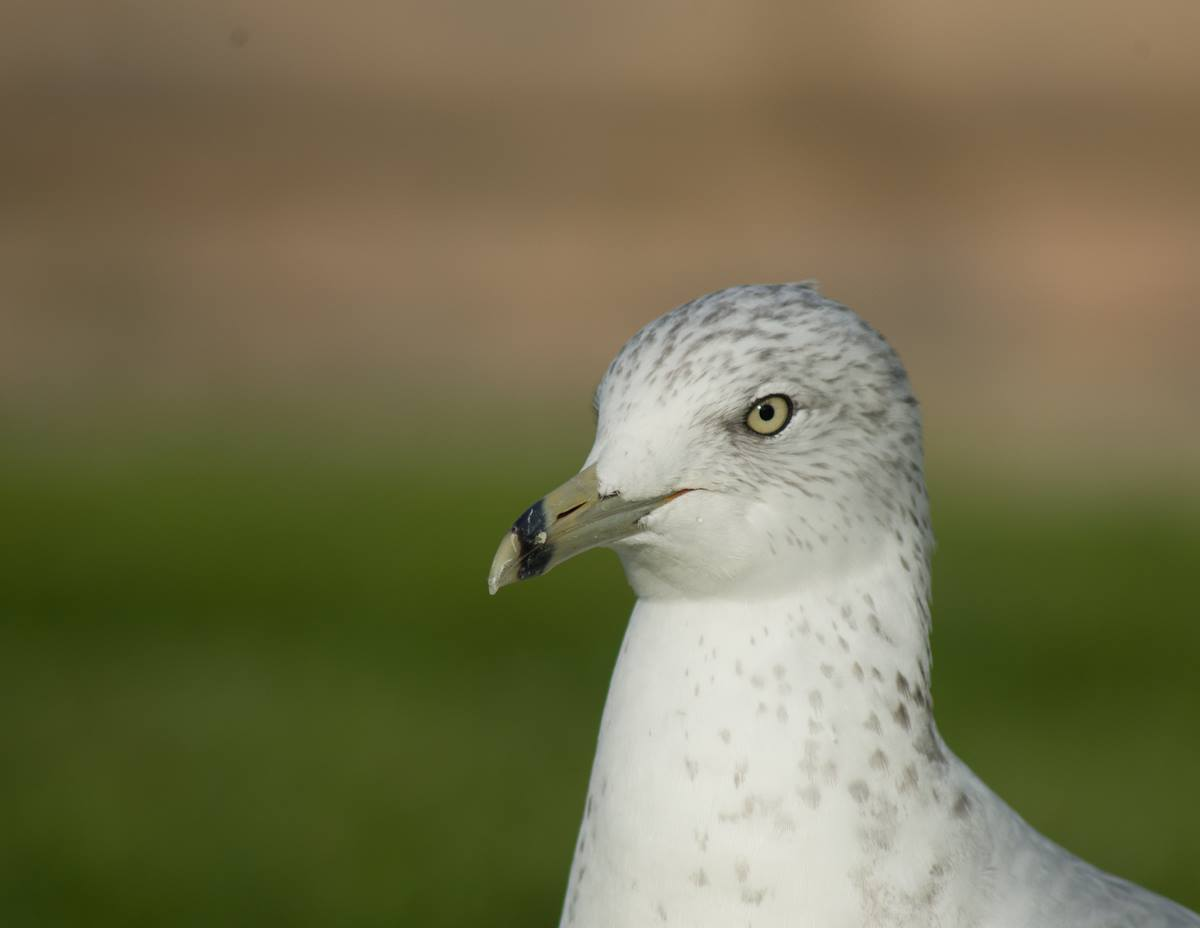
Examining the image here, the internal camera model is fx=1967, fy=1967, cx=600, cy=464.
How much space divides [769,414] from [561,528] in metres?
0.36

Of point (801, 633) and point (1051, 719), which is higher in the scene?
point (801, 633)

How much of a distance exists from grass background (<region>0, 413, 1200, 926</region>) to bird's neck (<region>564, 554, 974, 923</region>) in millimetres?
2821

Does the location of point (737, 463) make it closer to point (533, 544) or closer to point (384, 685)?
point (533, 544)

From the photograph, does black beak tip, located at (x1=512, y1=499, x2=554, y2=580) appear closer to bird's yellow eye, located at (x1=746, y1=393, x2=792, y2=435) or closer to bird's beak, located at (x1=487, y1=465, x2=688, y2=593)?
bird's beak, located at (x1=487, y1=465, x2=688, y2=593)

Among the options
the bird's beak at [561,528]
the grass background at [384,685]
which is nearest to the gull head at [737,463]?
the bird's beak at [561,528]

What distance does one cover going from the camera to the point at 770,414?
2.90 meters

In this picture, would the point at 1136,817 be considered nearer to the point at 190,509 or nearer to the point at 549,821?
the point at 549,821

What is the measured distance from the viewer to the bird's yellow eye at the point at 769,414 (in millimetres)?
2877

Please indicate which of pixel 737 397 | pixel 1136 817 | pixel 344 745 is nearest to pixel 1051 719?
pixel 1136 817

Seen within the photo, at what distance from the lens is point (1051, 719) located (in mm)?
7316

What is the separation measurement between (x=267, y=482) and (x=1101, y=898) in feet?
25.7

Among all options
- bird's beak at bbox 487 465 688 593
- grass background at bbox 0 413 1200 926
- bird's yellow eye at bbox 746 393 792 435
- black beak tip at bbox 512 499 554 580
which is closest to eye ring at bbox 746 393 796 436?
bird's yellow eye at bbox 746 393 792 435

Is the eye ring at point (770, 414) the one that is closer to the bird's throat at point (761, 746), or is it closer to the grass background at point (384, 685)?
the bird's throat at point (761, 746)

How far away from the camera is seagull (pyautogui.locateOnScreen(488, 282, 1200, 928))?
2795 mm
